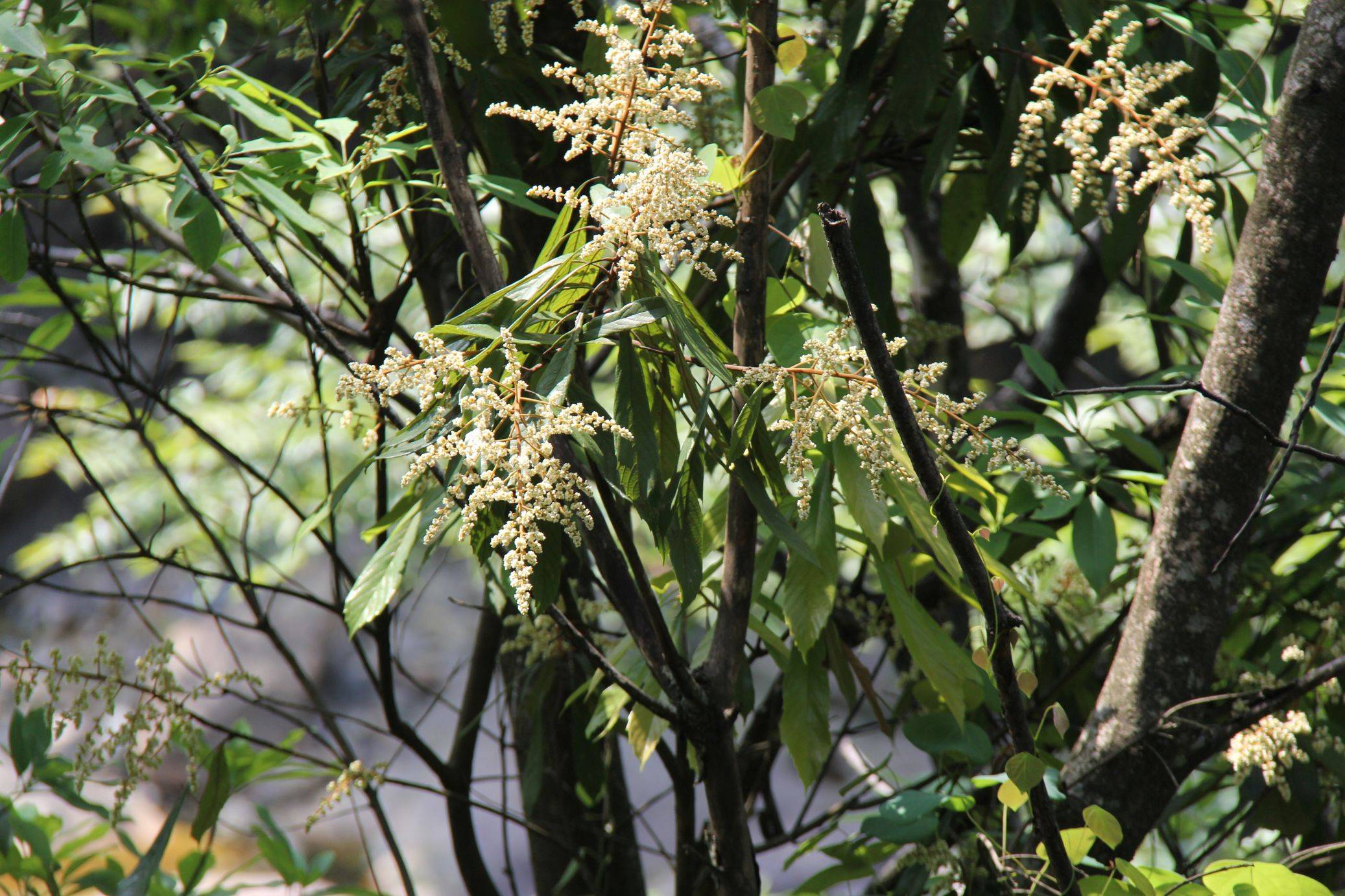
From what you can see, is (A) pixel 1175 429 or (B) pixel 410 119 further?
(A) pixel 1175 429

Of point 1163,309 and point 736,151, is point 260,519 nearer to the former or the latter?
point 736,151

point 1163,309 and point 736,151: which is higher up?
point 736,151

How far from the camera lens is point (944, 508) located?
1.82 ft

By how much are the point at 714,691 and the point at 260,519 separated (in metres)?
3.39

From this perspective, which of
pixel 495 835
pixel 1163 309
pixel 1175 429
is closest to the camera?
pixel 1163 309

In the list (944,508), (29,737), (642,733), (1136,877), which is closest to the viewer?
(944,508)

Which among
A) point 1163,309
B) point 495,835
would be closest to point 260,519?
point 495,835

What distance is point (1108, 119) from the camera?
42.4 inches

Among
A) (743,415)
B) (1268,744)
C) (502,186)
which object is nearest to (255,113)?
(502,186)

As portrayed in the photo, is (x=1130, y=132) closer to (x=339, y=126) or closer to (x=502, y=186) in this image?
(x=502, y=186)

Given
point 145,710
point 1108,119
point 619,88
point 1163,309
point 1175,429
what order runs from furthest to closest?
point 1175,429 < point 1163,309 < point 1108,119 < point 145,710 < point 619,88

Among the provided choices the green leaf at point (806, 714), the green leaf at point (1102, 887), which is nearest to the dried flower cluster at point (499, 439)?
the green leaf at point (806, 714)

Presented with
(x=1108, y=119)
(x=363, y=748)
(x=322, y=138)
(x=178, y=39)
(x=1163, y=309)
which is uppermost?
(x=178, y=39)

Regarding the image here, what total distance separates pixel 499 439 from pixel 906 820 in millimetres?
520
